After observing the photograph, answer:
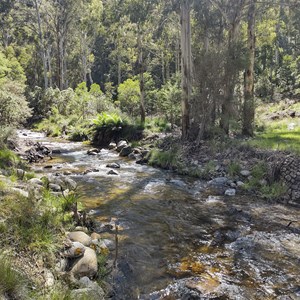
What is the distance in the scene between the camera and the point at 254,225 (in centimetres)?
707

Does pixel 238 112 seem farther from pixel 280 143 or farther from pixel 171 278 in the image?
pixel 171 278

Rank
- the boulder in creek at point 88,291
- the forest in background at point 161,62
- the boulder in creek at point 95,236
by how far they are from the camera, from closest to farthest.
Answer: the boulder in creek at point 88,291 → the boulder in creek at point 95,236 → the forest in background at point 161,62

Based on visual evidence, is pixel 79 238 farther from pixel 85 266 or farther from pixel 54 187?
pixel 54 187

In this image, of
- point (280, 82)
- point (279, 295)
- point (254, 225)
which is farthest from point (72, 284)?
point (280, 82)

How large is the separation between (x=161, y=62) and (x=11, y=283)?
36.3 m

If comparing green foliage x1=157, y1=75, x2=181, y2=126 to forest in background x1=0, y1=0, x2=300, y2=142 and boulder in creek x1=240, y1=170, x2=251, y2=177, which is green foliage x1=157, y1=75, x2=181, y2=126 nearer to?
forest in background x1=0, y1=0, x2=300, y2=142

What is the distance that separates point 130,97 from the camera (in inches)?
937

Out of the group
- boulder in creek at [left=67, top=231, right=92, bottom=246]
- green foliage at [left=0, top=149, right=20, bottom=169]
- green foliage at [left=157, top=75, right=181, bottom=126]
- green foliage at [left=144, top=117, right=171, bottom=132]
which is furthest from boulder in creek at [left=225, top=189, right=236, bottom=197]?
green foliage at [left=144, top=117, right=171, bottom=132]

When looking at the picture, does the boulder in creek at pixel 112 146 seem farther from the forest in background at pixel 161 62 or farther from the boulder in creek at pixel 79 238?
the boulder in creek at pixel 79 238

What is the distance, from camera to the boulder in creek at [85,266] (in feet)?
14.4

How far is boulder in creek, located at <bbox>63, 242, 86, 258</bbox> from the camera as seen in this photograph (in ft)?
15.0

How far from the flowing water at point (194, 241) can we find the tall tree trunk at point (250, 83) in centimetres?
449

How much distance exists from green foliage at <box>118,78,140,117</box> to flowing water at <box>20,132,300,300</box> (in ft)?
44.4

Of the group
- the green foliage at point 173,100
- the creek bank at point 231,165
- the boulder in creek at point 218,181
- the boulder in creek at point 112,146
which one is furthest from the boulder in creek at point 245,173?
the boulder in creek at point 112,146
